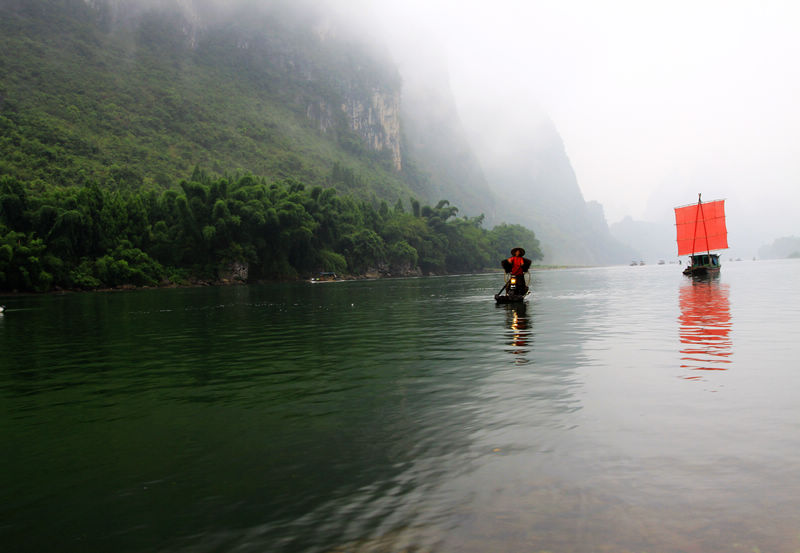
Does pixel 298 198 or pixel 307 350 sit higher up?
pixel 298 198

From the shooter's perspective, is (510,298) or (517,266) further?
(517,266)

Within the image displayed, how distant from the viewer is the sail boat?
247 ft

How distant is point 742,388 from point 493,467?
6618mm

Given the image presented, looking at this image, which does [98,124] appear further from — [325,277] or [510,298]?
[510,298]

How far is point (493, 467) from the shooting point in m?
6.70

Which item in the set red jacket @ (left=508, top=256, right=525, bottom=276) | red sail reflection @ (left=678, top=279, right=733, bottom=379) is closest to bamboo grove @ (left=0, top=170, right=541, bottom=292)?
red jacket @ (left=508, top=256, right=525, bottom=276)

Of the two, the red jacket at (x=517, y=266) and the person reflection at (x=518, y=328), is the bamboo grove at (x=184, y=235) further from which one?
the person reflection at (x=518, y=328)

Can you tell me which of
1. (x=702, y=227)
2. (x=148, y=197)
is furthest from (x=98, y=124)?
(x=702, y=227)

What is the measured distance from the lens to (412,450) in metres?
7.55

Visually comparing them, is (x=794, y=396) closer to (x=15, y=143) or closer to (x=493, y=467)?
(x=493, y=467)

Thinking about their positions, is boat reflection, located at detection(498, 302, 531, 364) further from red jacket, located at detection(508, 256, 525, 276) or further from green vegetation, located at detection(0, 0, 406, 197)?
green vegetation, located at detection(0, 0, 406, 197)

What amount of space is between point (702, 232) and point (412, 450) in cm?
8430

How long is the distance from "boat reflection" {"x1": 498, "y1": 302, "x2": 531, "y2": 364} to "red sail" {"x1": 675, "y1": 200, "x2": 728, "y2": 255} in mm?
56952

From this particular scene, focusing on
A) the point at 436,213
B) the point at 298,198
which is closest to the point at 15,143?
the point at 298,198
